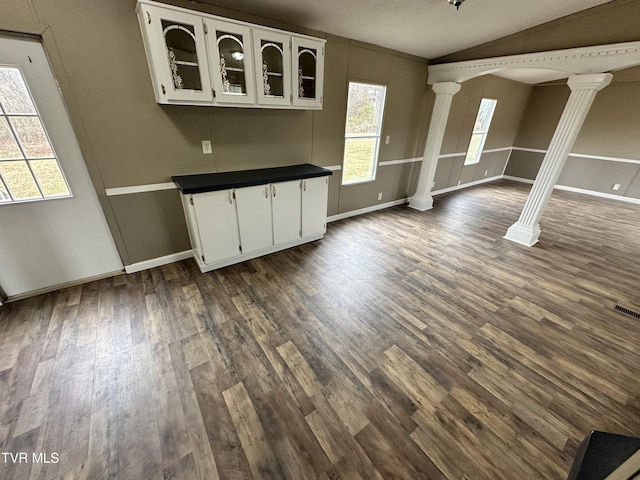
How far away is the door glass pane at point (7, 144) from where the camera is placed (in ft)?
6.11

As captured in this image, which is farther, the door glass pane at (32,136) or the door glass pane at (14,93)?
the door glass pane at (32,136)

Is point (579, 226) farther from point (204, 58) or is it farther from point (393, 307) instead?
point (204, 58)

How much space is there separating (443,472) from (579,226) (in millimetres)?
4994

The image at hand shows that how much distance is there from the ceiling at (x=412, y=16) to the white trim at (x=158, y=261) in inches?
95.9

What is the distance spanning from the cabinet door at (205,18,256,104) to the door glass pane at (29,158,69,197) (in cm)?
146

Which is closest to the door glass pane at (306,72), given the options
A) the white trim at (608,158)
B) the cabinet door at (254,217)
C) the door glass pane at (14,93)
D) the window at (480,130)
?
the cabinet door at (254,217)

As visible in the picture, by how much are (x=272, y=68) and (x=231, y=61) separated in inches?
16.0

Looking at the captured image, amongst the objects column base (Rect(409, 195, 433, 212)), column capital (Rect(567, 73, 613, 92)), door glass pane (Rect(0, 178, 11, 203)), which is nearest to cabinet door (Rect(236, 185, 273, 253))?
door glass pane (Rect(0, 178, 11, 203))

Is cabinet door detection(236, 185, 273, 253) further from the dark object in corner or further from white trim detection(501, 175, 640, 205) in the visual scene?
white trim detection(501, 175, 640, 205)

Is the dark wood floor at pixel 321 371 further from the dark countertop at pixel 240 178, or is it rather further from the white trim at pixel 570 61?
the white trim at pixel 570 61

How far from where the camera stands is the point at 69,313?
2121 millimetres

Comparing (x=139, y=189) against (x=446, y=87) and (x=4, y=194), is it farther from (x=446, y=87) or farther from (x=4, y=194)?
(x=446, y=87)

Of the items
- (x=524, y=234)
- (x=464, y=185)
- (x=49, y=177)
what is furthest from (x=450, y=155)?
(x=49, y=177)

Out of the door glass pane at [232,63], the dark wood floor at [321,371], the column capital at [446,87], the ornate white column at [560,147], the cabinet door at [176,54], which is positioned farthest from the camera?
the column capital at [446,87]
